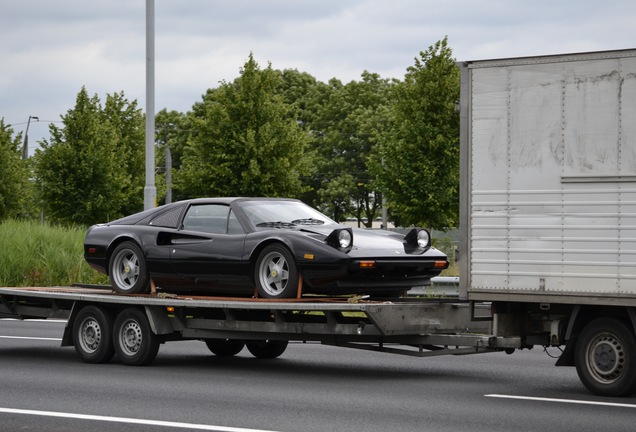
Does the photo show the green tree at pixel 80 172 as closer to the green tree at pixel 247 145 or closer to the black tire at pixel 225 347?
the green tree at pixel 247 145

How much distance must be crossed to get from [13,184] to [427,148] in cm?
1813

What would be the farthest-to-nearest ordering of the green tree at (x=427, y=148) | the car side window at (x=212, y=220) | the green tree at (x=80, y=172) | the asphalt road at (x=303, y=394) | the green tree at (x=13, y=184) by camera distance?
the green tree at (x=13, y=184)
the green tree at (x=80, y=172)
the green tree at (x=427, y=148)
the car side window at (x=212, y=220)
the asphalt road at (x=303, y=394)

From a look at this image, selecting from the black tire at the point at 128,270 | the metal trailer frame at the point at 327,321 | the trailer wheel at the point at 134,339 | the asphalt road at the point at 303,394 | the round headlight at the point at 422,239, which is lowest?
the asphalt road at the point at 303,394

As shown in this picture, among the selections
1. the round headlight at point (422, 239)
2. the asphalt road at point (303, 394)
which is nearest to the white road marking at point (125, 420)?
the asphalt road at point (303, 394)

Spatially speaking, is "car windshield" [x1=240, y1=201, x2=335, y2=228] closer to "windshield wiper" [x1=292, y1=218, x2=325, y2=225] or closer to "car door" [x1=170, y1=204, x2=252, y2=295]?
"windshield wiper" [x1=292, y1=218, x2=325, y2=225]

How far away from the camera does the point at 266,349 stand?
14281mm

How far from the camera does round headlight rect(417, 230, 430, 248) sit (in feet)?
40.5

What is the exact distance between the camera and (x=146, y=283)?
13352 millimetres

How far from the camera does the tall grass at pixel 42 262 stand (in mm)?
25406

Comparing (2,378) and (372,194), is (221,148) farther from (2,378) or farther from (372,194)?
(372,194)

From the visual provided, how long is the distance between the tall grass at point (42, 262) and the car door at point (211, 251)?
1259cm

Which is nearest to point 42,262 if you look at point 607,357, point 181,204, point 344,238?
point 181,204

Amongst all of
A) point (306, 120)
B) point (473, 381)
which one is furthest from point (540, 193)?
point (306, 120)

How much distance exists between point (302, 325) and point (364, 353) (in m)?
3.32
